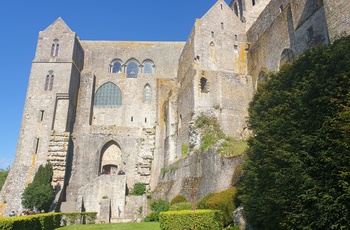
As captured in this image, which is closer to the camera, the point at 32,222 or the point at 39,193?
the point at 32,222

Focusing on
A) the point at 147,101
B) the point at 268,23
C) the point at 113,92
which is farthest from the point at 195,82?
the point at 113,92

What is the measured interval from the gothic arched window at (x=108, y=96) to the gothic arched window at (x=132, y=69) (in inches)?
106

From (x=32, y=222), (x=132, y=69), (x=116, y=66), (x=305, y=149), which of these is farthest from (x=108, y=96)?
(x=305, y=149)

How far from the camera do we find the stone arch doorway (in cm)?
3159

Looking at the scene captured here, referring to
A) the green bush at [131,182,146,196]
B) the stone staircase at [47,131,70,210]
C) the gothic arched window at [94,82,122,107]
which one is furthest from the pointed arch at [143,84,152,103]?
the stone staircase at [47,131,70,210]

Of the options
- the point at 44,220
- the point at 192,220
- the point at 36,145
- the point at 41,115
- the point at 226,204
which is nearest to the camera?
the point at 192,220

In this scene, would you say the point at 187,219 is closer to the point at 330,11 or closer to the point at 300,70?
the point at 300,70

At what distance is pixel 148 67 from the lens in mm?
37688

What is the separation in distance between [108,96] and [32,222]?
77.5 ft

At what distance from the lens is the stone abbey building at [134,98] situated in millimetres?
24719

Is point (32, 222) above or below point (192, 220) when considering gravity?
below

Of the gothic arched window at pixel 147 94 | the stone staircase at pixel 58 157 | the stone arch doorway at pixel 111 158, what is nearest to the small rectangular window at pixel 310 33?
the gothic arched window at pixel 147 94

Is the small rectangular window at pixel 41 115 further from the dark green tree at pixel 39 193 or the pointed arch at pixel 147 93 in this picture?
the pointed arch at pixel 147 93

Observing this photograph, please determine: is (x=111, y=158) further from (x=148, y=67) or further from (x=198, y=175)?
(x=198, y=175)
